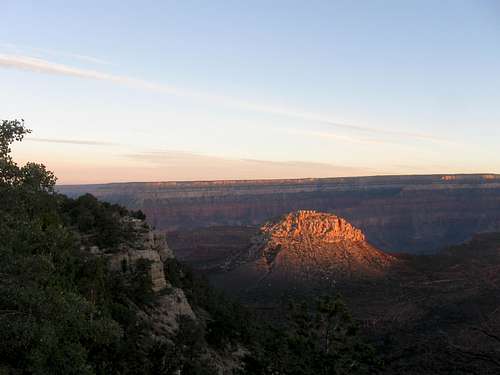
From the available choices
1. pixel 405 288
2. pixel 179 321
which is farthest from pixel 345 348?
pixel 405 288

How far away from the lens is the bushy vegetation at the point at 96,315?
37.3ft

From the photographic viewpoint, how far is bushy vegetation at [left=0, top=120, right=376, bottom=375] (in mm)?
11367

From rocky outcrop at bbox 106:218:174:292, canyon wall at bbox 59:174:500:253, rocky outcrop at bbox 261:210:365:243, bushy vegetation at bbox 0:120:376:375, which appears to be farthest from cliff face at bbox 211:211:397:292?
canyon wall at bbox 59:174:500:253

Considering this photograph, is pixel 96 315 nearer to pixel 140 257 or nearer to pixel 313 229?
pixel 140 257

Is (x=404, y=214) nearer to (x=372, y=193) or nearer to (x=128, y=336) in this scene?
(x=372, y=193)

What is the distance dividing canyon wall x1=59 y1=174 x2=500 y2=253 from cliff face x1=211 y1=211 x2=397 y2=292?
72159mm

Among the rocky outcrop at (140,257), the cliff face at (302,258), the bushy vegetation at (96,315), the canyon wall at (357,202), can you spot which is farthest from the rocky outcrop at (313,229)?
the canyon wall at (357,202)

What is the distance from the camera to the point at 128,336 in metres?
17.9

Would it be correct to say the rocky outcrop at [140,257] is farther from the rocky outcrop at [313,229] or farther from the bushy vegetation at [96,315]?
the rocky outcrop at [313,229]

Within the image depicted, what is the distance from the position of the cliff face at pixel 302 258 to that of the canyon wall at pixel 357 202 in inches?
2841

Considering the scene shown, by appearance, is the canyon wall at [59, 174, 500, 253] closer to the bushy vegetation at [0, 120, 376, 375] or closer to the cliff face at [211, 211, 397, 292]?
the cliff face at [211, 211, 397, 292]

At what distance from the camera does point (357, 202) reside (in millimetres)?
161875

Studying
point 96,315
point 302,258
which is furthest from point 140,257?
point 302,258

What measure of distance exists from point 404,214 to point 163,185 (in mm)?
71913
